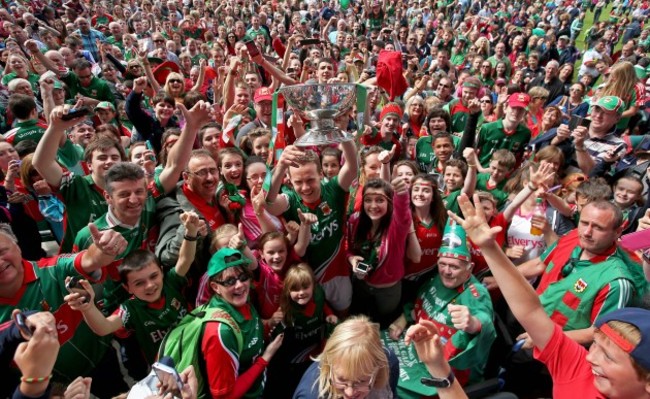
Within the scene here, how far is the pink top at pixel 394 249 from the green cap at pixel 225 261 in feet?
3.44

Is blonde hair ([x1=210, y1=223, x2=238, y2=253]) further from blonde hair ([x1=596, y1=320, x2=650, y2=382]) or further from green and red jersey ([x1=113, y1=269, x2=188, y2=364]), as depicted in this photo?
blonde hair ([x1=596, y1=320, x2=650, y2=382])

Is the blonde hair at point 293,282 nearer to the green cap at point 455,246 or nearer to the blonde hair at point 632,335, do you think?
the green cap at point 455,246

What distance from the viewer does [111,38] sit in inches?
385

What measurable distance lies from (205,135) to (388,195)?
2.09 meters

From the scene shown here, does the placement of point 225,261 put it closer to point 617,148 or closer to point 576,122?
point 617,148

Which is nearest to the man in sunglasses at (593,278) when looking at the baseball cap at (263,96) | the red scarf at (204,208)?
the red scarf at (204,208)

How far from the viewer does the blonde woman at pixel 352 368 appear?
1.93 metres

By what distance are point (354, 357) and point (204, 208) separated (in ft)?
5.79

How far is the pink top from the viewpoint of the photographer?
9.61ft

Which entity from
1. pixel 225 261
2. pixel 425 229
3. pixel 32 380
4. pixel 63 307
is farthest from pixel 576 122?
pixel 32 380

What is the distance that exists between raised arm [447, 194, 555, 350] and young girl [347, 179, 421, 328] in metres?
0.93

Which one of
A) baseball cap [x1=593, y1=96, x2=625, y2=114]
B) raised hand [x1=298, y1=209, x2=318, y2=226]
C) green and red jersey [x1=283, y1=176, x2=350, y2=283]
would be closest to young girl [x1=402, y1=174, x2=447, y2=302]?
green and red jersey [x1=283, y1=176, x2=350, y2=283]

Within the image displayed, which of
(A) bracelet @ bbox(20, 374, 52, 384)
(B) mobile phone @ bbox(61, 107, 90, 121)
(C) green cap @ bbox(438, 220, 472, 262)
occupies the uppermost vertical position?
(B) mobile phone @ bbox(61, 107, 90, 121)

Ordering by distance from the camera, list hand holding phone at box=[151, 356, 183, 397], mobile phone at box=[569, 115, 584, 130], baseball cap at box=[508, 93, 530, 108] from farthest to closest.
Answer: baseball cap at box=[508, 93, 530, 108] < mobile phone at box=[569, 115, 584, 130] < hand holding phone at box=[151, 356, 183, 397]
